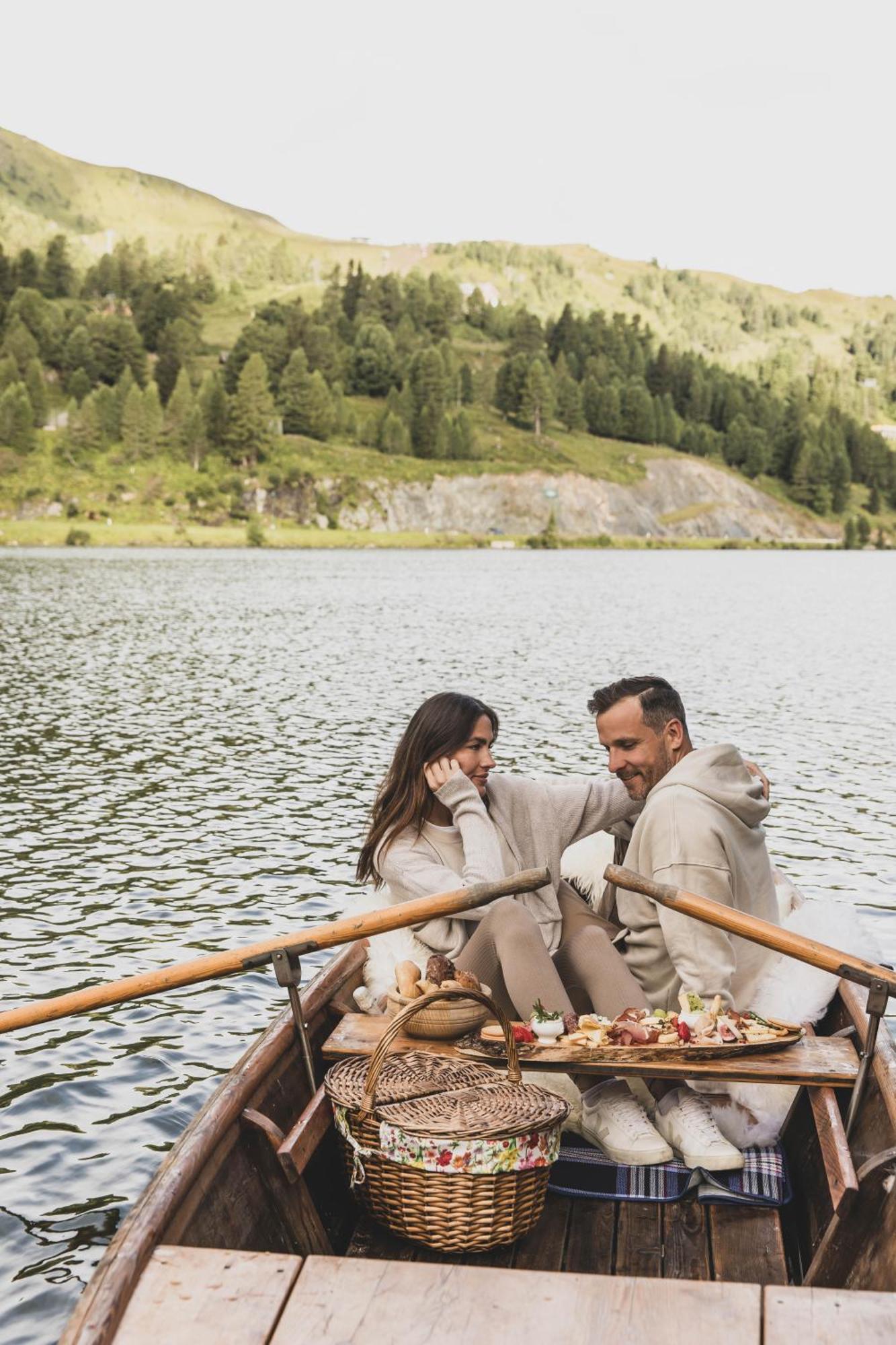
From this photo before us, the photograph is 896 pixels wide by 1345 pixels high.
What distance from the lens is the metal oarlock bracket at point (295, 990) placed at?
20.9 ft

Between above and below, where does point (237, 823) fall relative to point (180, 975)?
below

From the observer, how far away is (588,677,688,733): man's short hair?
25.0ft

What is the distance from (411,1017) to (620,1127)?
4.56ft

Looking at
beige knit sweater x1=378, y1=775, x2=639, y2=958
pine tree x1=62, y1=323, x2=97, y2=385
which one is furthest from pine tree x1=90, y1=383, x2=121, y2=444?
beige knit sweater x1=378, y1=775, x2=639, y2=958

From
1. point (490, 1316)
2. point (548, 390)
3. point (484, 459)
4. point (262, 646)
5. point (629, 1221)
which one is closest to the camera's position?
point (490, 1316)

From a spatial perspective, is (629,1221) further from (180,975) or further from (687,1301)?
(180,975)

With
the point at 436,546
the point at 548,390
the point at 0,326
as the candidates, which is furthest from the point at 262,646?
the point at 0,326

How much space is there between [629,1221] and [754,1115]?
854mm

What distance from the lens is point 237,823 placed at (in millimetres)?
18609

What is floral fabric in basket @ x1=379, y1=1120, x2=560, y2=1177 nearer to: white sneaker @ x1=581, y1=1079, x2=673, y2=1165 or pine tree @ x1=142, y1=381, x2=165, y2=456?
white sneaker @ x1=581, y1=1079, x2=673, y2=1165

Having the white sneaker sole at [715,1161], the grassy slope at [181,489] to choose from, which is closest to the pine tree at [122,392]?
the grassy slope at [181,489]

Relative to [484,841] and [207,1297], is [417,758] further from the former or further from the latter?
[207,1297]

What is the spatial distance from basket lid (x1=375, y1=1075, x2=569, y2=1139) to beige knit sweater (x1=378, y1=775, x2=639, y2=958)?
1.62 m

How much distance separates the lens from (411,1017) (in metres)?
5.87
